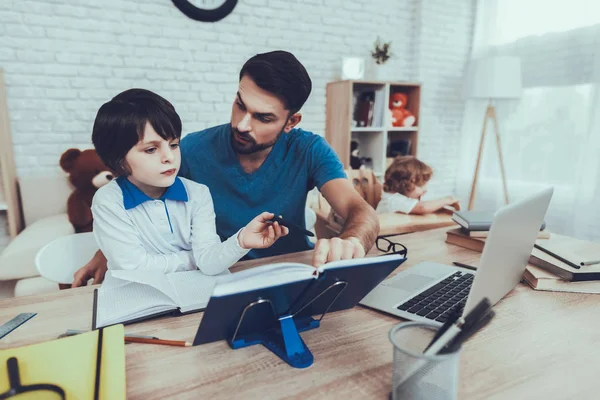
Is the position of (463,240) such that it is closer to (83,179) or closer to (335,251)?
(335,251)

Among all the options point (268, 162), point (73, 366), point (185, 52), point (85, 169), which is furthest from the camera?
point (185, 52)

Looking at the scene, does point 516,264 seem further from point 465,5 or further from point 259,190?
point 465,5

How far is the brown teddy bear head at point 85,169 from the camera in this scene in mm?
2541

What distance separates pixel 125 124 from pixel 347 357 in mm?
733

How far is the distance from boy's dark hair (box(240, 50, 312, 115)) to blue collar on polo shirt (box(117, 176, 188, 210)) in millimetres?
389

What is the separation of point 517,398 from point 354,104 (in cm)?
330

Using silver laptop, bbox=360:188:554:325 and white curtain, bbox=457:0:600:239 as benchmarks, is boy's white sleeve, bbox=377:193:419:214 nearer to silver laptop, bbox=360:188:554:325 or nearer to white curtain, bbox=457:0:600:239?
silver laptop, bbox=360:188:554:325

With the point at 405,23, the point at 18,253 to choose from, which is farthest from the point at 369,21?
the point at 18,253

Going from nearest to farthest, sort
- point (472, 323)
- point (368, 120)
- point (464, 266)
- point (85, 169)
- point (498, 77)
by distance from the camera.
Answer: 1. point (472, 323)
2. point (464, 266)
3. point (85, 169)
4. point (498, 77)
5. point (368, 120)

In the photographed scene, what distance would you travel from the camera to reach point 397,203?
2.56m

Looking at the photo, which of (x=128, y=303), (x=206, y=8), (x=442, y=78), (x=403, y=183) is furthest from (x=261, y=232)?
(x=442, y=78)

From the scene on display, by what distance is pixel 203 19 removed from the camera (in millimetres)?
3082

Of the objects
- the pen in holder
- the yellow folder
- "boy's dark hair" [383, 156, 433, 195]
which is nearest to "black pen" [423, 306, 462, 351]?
the pen in holder

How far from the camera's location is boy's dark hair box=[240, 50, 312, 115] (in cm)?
122
